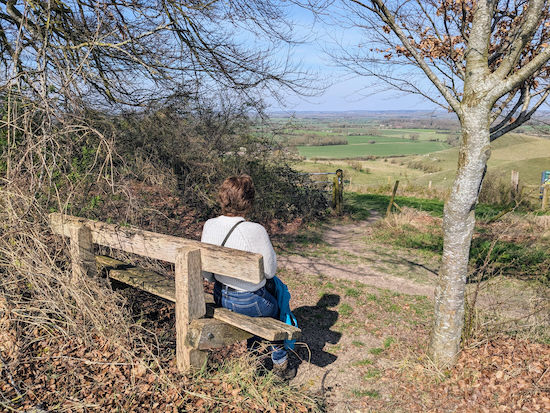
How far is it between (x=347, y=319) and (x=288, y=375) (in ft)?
6.39

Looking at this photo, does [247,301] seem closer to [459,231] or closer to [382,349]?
[459,231]

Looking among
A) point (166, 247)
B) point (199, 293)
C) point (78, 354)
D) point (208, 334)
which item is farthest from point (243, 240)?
point (78, 354)

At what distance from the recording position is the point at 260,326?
299cm

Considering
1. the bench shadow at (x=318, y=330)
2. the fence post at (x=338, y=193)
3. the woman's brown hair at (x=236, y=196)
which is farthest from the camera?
the fence post at (x=338, y=193)

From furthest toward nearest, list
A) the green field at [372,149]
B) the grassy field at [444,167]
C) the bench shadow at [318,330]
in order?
the green field at [372,149] < the grassy field at [444,167] < the bench shadow at [318,330]

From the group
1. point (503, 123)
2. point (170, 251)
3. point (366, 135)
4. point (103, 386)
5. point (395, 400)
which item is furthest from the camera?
point (366, 135)

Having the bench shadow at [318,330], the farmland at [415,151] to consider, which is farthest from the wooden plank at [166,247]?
the farmland at [415,151]

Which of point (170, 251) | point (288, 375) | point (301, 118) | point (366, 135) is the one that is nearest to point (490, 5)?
point (170, 251)

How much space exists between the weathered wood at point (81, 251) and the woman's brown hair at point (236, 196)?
4.65 feet

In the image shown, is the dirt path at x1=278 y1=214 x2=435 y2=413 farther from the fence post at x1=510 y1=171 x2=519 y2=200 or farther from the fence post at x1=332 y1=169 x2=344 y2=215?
the fence post at x1=510 y1=171 x2=519 y2=200

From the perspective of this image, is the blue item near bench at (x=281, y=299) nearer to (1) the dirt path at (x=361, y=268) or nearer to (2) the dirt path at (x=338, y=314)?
(2) the dirt path at (x=338, y=314)

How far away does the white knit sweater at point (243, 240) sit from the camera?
10.3 feet

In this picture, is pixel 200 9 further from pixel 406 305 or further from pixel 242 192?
pixel 406 305

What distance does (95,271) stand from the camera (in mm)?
3777
